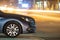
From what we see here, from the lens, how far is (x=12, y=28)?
1232 cm

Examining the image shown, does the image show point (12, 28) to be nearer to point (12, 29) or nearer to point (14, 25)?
point (12, 29)

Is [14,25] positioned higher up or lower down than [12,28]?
higher up

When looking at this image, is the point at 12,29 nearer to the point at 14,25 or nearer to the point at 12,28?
the point at 12,28

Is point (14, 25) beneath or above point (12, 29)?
above

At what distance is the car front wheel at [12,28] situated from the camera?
1227cm

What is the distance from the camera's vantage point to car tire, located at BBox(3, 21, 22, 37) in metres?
12.3

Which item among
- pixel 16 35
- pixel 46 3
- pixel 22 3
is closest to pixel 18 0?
pixel 22 3

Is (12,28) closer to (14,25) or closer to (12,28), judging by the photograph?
(12,28)

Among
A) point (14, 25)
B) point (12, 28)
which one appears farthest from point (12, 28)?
point (14, 25)

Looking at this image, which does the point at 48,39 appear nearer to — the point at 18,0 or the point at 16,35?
the point at 16,35

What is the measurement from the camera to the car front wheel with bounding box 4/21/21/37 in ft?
40.2

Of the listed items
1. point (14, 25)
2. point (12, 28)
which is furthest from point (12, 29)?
point (14, 25)

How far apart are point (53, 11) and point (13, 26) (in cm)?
1946

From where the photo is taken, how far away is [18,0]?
30109 millimetres
